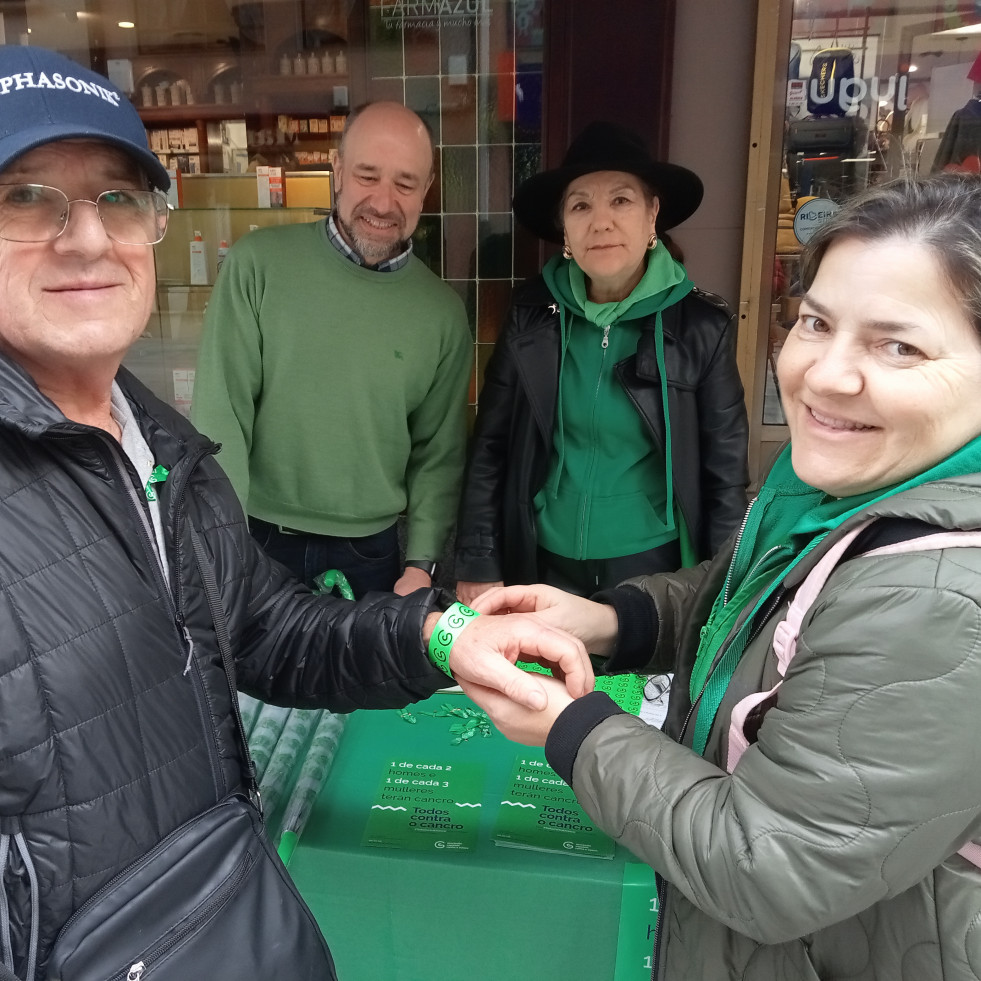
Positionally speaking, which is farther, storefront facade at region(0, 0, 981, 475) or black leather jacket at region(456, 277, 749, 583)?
storefront facade at region(0, 0, 981, 475)

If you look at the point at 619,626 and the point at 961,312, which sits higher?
the point at 961,312

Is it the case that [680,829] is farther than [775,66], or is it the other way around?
[775,66]

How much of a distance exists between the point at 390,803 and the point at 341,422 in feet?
4.25

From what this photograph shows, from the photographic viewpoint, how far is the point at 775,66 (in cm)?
341

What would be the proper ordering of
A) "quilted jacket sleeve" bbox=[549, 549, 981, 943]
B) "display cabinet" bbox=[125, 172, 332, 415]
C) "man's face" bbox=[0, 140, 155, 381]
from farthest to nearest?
"display cabinet" bbox=[125, 172, 332, 415] → "man's face" bbox=[0, 140, 155, 381] → "quilted jacket sleeve" bbox=[549, 549, 981, 943]

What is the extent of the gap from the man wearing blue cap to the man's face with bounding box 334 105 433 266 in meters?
1.42

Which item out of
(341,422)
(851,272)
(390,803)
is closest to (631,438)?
(341,422)

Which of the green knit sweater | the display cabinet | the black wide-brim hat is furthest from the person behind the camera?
the display cabinet

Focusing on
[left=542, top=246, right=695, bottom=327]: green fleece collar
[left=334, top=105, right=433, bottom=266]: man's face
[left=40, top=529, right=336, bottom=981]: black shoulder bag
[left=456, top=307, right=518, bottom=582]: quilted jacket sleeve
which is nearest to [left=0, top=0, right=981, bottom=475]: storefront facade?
[left=334, top=105, right=433, bottom=266]: man's face

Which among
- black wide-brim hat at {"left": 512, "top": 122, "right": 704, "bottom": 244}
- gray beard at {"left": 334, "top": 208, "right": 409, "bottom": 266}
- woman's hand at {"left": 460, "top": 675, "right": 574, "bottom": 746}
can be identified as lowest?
woman's hand at {"left": 460, "top": 675, "right": 574, "bottom": 746}

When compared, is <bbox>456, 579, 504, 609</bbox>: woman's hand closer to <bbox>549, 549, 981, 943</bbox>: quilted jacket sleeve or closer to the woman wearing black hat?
the woman wearing black hat

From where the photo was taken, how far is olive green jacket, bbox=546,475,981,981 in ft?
2.95

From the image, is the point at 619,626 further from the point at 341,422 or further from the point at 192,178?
the point at 192,178

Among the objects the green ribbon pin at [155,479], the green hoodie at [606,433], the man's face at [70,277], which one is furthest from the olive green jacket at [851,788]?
the green hoodie at [606,433]
